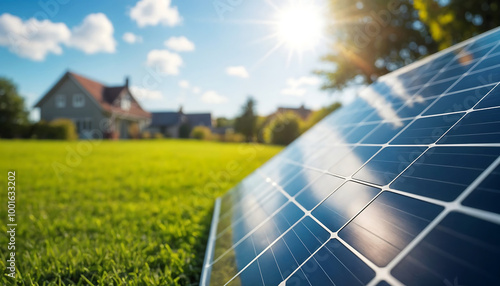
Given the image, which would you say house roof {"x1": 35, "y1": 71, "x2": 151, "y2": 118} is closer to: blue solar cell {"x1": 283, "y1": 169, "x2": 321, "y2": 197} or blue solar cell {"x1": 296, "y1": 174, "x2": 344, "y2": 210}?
blue solar cell {"x1": 283, "y1": 169, "x2": 321, "y2": 197}

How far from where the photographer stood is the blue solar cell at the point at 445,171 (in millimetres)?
1180

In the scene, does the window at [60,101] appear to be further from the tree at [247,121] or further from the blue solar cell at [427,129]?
the blue solar cell at [427,129]

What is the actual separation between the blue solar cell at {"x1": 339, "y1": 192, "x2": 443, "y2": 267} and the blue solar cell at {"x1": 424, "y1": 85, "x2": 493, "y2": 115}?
1.15 meters

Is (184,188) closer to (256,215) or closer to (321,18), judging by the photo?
(256,215)

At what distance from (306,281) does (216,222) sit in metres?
2.54

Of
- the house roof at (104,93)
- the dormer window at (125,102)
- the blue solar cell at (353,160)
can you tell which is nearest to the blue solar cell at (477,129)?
the blue solar cell at (353,160)

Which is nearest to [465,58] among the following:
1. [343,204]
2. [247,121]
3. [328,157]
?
[328,157]

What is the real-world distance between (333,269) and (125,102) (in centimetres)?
4394

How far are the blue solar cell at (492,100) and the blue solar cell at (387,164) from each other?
20.9 inches

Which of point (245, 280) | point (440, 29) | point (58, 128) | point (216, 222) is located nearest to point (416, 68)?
point (216, 222)

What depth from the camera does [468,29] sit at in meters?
A: 12.1

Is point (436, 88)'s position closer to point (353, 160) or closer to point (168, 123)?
point (353, 160)

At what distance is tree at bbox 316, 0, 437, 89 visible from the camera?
2030 cm

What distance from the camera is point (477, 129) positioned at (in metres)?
1.52
